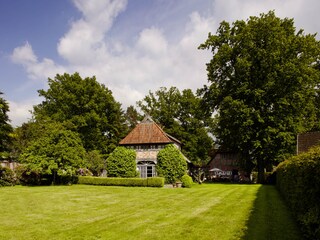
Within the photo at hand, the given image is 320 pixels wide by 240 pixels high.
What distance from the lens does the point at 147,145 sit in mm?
34750

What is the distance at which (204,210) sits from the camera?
513 inches

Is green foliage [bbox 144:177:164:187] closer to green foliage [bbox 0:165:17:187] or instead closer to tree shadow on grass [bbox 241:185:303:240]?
green foliage [bbox 0:165:17:187]

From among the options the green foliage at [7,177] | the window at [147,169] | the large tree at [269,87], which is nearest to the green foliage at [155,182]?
the window at [147,169]

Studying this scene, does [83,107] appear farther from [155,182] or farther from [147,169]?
[155,182]

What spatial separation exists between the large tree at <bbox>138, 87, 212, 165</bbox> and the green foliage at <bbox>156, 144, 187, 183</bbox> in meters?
18.1

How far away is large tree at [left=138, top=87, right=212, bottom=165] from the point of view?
51.0m

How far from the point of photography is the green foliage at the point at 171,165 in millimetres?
31656

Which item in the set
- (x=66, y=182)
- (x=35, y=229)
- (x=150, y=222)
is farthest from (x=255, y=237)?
(x=66, y=182)

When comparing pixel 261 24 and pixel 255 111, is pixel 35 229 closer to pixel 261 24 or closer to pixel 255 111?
pixel 255 111

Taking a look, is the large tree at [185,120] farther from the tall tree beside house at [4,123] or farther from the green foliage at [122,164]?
the tall tree beside house at [4,123]

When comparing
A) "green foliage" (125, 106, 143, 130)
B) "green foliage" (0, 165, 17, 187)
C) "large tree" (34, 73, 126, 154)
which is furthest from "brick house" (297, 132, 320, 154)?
"green foliage" (125, 106, 143, 130)

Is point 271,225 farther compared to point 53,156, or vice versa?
point 53,156

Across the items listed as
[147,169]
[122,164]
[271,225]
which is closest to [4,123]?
[122,164]

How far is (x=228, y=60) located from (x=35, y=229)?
30.7 metres
